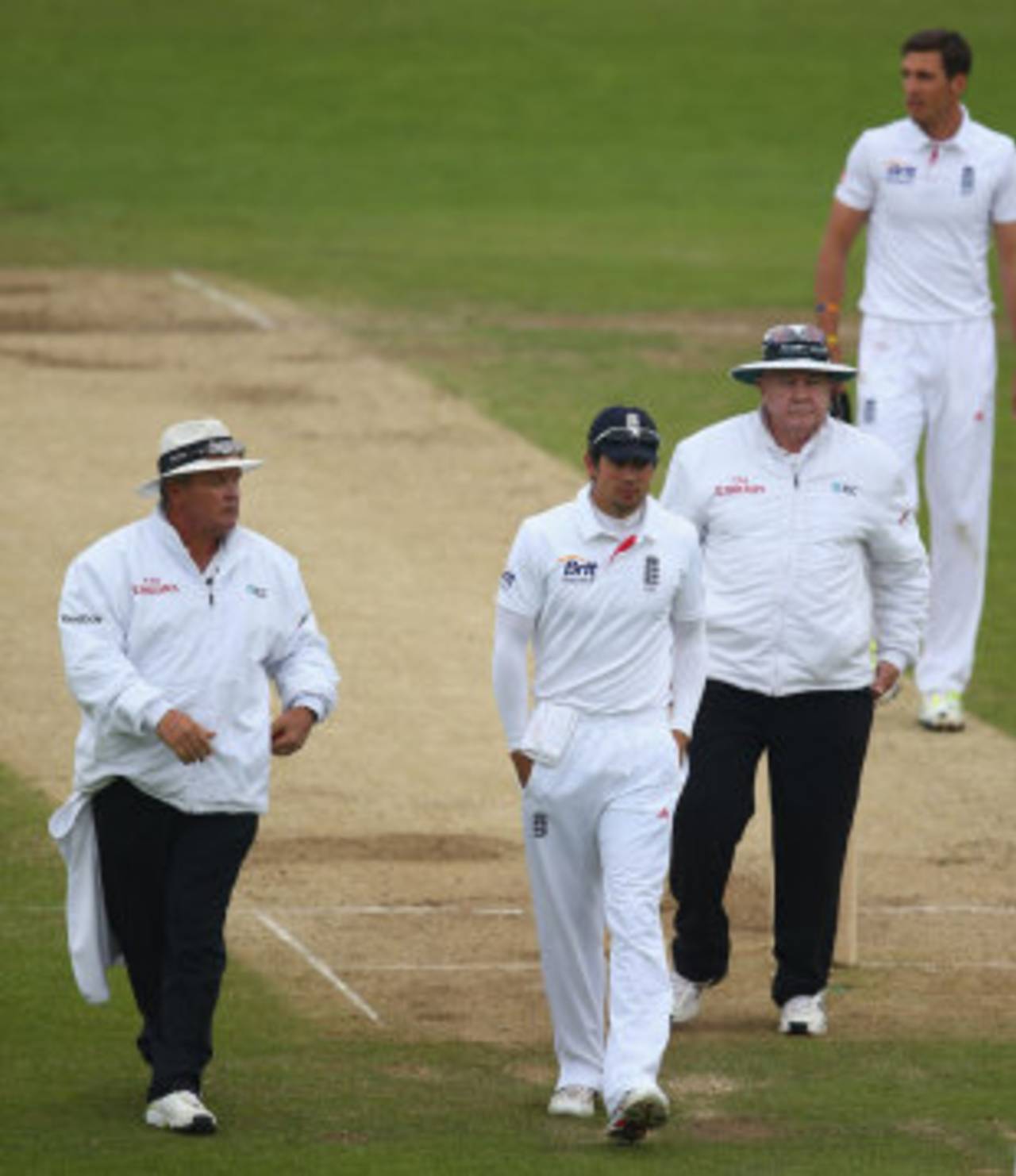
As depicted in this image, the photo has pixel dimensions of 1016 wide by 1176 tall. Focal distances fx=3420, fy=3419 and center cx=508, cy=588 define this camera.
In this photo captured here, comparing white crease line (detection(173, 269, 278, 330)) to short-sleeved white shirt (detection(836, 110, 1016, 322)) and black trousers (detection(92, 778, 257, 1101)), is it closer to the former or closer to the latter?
short-sleeved white shirt (detection(836, 110, 1016, 322))

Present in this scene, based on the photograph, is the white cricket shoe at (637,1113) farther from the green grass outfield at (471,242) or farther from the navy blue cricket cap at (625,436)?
the navy blue cricket cap at (625,436)

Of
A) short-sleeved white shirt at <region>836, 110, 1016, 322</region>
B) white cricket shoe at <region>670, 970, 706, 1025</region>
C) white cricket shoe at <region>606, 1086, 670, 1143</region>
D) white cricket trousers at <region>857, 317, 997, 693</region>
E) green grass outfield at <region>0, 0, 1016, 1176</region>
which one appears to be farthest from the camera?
white cricket trousers at <region>857, 317, 997, 693</region>

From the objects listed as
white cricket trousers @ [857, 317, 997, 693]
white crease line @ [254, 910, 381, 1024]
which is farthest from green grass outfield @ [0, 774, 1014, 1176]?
white cricket trousers @ [857, 317, 997, 693]

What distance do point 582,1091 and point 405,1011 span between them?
153 centimetres

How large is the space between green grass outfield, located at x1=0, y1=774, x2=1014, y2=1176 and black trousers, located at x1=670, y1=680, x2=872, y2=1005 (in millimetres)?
394

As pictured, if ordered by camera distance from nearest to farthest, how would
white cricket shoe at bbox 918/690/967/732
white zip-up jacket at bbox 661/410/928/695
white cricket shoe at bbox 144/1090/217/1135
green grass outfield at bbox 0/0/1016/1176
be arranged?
white cricket shoe at bbox 144/1090/217/1135
green grass outfield at bbox 0/0/1016/1176
white zip-up jacket at bbox 661/410/928/695
white cricket shoe at bbox 918/690/967/732

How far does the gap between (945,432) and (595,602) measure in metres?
6.52

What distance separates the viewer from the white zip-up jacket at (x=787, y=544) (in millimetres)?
11750

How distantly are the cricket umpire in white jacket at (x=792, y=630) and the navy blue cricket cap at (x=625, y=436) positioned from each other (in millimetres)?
1161

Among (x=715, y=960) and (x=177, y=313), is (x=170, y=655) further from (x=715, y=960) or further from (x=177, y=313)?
(x=177, y=313)

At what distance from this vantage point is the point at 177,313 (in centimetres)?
2773

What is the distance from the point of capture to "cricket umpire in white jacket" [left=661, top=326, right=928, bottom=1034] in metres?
11.8

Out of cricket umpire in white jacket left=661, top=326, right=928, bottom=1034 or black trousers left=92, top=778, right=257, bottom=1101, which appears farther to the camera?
cricket umpire in white jacket left=661, top=326, right=928, bottom=1034

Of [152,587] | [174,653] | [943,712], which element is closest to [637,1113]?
[174,653]
